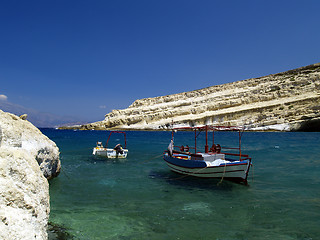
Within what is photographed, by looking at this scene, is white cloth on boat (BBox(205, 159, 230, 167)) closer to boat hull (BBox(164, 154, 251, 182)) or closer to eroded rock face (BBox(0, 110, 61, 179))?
boat hull (BBox(164, 154, 251, 182))

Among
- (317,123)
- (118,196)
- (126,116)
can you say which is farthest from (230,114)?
(118,196)

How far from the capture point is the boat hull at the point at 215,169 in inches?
532

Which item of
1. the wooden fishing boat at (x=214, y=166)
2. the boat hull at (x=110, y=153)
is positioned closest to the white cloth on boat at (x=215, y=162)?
the wooden fishing boat at (x=214, y=166)

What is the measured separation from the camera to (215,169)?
14.0m

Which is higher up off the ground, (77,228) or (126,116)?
(126,116)

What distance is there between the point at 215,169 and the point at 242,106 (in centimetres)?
6834

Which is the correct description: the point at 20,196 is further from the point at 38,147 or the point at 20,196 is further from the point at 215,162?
the point at 215,162

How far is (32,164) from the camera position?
4.50 m

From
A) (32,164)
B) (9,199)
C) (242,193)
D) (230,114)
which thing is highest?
(230,114)

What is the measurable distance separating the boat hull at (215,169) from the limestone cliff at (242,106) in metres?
54.9

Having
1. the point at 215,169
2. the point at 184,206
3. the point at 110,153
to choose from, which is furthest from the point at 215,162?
the point at 110,153

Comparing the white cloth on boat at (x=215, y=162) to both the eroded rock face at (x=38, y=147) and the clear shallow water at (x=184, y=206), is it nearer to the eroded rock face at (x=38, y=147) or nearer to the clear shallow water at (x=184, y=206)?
the clear shallow water at (x=184, y=206)

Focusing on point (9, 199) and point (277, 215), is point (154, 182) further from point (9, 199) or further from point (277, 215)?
point (9, 199)

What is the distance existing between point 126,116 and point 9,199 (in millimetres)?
97619
